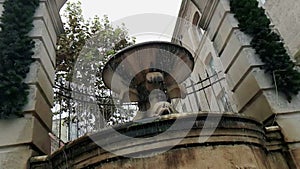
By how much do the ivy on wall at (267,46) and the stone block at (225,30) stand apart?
0.12m

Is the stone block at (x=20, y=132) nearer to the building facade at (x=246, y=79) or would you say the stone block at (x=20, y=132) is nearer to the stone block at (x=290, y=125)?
the building facade at (x=246, y=79)

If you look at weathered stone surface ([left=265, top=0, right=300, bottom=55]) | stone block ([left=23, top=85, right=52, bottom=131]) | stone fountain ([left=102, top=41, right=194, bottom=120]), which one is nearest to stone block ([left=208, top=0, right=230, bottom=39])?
stone fountain ([left=102, top=41, right=194, bottom=120])

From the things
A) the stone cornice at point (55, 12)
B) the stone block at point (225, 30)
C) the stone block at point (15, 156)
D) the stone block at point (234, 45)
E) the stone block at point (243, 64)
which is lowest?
the stone block at point (15, 156)

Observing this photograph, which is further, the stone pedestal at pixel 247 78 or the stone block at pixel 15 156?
the stone pedestal at pixel 247 78

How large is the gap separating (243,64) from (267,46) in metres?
0.58

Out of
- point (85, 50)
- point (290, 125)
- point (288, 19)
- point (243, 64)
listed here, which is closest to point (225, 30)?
point (243, 64)

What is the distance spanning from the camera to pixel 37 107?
5.41m

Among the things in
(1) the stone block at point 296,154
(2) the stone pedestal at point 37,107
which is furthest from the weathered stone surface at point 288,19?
(2) the stone pedestal at point 37,107

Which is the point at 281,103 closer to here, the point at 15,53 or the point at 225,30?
the point at 225,30

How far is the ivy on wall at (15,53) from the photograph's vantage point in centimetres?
514

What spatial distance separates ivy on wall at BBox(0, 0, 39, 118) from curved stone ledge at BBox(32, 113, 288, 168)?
1.51 meters

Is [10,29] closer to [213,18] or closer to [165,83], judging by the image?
[165,83]

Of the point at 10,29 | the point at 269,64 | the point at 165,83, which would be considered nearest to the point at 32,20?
the point at 10,29

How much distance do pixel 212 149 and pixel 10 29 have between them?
4367mm
